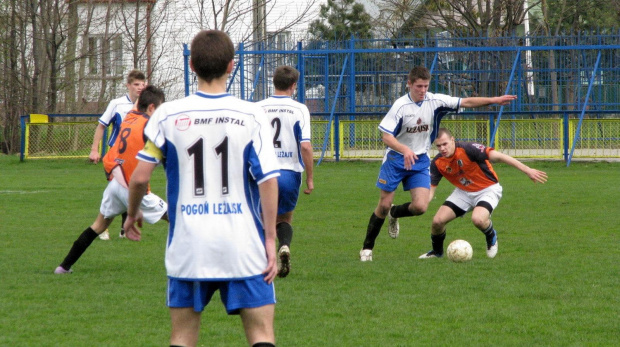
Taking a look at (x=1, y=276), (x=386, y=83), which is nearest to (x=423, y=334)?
(x=1, y=276)

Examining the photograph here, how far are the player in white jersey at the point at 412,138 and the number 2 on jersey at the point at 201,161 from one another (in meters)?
4.83

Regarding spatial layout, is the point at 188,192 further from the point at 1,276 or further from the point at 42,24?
the point at 42,24

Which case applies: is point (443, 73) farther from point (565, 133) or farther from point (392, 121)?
point (392, 121)

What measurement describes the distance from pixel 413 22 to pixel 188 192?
29.9 meters

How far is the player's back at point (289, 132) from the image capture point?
24.3 ft

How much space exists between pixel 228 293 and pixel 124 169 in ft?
12.8

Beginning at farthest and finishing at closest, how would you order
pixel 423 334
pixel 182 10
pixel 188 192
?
pixel 182 10 → pixel 423 334 → pixel 188 192

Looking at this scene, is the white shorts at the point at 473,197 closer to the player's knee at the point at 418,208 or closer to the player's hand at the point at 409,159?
the player's knee at the point at 418,208

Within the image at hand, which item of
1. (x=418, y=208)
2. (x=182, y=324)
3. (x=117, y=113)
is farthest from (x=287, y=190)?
(x=182, y=324)

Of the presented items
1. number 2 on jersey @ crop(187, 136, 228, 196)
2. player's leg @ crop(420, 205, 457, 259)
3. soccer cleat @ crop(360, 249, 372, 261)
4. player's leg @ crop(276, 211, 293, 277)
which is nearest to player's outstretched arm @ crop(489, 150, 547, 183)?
player's leg @ crop(420, 205, 457, 259)

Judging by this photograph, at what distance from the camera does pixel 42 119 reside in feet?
72.9

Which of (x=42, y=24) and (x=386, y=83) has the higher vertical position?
(x=42, y=24)

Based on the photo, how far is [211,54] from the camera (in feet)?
11.2

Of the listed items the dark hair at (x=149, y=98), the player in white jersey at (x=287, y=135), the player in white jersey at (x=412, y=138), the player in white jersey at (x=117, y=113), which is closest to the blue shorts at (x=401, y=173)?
the player in white jersey at (x=412, y=138)
